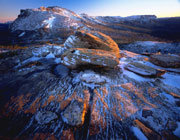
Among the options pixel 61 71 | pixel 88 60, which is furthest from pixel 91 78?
pixel 61 71

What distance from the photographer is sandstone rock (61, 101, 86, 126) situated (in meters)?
2.62

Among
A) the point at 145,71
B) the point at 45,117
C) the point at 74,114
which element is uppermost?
the point at 145,71

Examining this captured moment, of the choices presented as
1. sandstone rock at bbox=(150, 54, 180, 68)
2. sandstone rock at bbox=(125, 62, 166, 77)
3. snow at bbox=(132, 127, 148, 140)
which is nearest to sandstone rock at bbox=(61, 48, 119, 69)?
sandstone rock at bbox=(125, 62, 166, 77)

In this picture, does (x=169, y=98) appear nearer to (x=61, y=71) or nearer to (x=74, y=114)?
(x=74, y=114)

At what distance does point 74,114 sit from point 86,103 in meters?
0.64

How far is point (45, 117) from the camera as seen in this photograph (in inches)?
110

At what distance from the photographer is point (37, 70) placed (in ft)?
16.9

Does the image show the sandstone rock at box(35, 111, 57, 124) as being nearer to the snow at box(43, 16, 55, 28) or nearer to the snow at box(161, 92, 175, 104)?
the snow at box(161, 92, 175, 104)

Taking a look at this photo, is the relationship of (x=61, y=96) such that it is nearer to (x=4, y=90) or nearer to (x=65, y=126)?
(x=65, y=126)

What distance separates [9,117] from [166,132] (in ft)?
17.2

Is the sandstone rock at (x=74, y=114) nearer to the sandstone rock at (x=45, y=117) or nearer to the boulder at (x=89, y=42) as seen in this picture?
the sandstone rock at (x=45, y=117)

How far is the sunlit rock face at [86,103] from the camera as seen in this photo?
2.54m

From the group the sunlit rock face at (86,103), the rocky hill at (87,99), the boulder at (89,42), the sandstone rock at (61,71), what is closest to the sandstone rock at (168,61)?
the rocky hill at (87,99)

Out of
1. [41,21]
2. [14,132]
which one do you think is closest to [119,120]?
[14,132]
